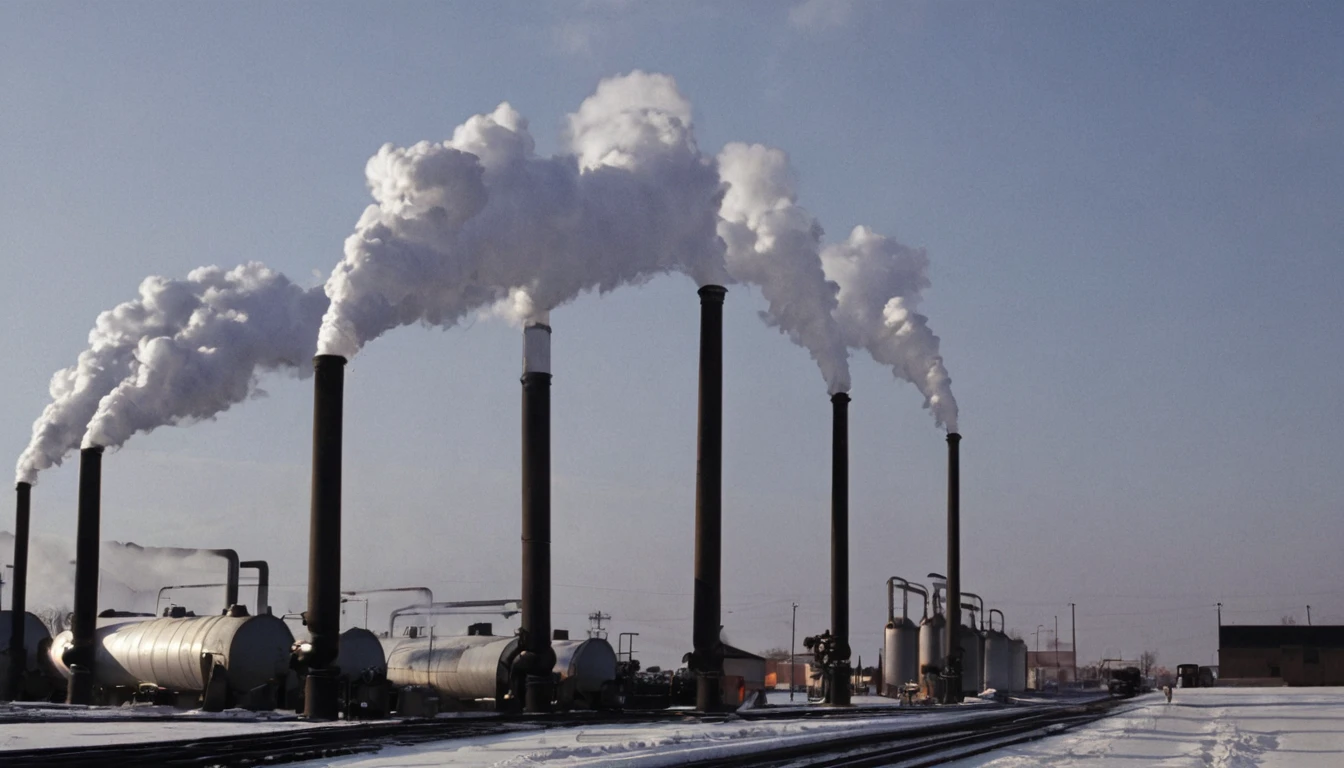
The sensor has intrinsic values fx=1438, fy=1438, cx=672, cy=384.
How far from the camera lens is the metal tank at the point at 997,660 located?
273ft

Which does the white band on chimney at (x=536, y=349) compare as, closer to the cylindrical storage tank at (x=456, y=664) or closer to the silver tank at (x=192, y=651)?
the cylindrical storage tank at (x=456, y=664)

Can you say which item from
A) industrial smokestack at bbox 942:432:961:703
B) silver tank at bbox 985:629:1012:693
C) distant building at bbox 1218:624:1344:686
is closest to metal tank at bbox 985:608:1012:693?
silver tank at bbox 985:629:1012:693

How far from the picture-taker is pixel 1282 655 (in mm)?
122062

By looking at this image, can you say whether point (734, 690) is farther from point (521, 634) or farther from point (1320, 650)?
point (1320, 650)

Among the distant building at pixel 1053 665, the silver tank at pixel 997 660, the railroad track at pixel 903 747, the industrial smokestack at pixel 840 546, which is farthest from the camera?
the distant building at pixel 1053 665

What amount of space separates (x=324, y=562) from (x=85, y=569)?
649 inches

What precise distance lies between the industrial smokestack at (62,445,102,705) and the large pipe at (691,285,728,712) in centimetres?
1953

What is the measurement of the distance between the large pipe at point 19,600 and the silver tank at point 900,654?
42165 mm

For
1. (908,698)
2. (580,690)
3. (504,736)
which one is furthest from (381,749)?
(908,698)

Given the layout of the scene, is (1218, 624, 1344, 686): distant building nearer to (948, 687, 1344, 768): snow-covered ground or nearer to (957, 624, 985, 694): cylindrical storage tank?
(957, 624, 985, 694): cylindrical storage tank

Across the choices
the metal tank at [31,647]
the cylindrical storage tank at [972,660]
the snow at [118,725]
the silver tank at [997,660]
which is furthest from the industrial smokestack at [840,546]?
the silver tank at [997,660]

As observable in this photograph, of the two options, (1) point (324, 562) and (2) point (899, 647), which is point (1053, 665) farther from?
(1) point (324, 562)

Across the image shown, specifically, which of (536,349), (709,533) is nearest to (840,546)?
(709,533)

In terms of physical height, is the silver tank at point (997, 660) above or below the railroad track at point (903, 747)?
below
